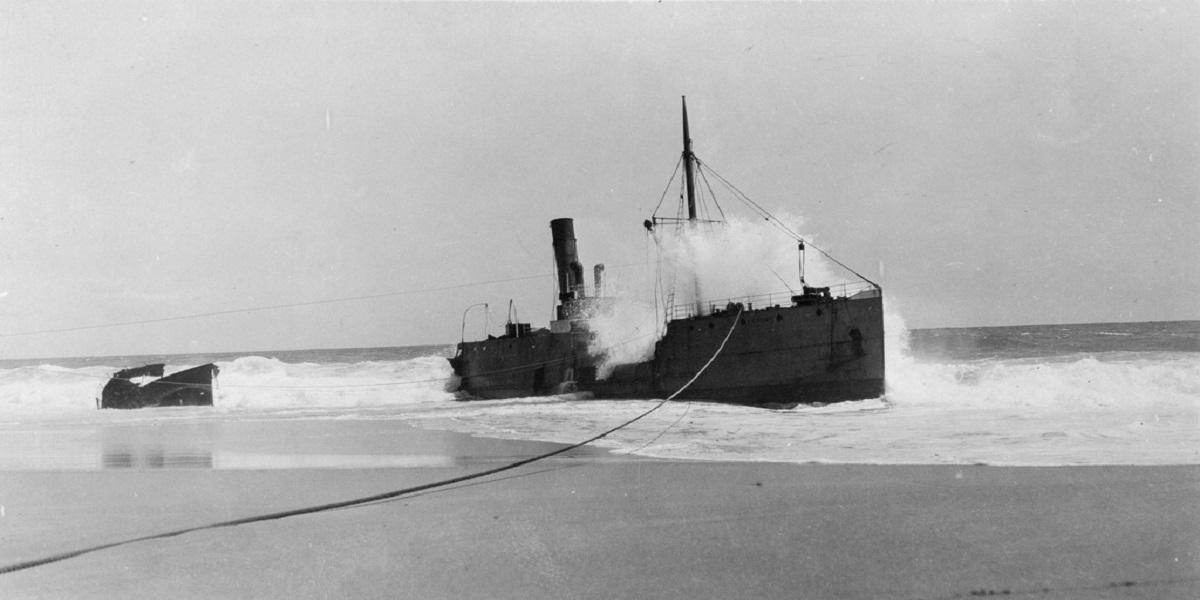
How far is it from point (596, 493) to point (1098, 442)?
298 inches

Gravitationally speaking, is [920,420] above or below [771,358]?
below

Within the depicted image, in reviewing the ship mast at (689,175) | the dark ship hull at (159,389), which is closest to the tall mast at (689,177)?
the ship mast at (689,175)

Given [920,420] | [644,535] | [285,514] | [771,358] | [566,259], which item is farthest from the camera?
[566,259]

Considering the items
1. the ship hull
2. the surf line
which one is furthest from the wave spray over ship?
the surf line

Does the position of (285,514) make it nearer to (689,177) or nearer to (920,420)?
(920,420)

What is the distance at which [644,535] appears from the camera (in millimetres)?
5309

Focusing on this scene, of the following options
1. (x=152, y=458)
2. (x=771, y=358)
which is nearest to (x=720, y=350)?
(x=771, y=358)

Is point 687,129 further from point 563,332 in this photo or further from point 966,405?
point 966,405

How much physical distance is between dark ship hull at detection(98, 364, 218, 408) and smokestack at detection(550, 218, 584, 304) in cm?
1385

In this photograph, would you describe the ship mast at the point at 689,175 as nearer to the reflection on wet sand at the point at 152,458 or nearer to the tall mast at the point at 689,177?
the tall mast at the point at 689,177

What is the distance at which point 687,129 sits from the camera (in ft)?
75.5

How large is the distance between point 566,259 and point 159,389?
16240mm

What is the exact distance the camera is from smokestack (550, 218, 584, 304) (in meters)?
26.4

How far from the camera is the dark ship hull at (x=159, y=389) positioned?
1084 inches
